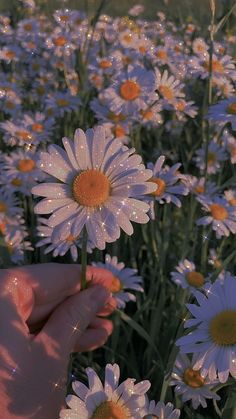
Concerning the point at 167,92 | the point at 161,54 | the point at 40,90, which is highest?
the point at 161,54

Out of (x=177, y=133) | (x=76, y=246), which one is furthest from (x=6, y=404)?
(x=177, y=133)

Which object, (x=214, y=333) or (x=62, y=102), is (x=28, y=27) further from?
(x=214, y=333)

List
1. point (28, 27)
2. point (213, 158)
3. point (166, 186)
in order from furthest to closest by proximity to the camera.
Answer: point (28, 27) < point (213, 158) < point (166, 186)

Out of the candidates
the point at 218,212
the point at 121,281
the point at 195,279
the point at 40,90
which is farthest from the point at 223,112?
the point at 40,90

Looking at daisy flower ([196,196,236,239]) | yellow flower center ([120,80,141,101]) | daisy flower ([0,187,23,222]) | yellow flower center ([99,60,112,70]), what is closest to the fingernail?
daisy flower ([196,196,236,239])

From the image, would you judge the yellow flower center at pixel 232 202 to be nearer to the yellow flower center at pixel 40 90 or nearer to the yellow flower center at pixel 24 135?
the yellow flower center at pixel 24 135

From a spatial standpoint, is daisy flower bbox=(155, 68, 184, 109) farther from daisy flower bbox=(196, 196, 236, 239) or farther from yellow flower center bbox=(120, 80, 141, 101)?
daisy flower bbox=(196, 196, 236, 239)

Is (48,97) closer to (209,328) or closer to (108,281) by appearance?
(108,281)
